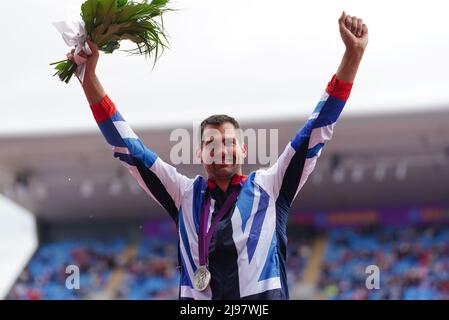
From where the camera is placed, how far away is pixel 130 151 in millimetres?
3705

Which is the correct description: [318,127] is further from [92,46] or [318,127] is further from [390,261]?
[390,261]

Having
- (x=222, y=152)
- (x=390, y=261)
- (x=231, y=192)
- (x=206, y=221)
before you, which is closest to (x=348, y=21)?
(x=222, y=152)

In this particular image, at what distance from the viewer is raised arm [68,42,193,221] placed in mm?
3688

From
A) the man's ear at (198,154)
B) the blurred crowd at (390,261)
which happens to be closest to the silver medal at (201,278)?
the man's ear at (198,154)

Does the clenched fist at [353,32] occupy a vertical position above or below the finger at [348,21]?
below

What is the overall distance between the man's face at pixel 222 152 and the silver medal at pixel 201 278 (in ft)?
1.24

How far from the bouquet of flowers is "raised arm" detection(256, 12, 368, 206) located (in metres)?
0.77

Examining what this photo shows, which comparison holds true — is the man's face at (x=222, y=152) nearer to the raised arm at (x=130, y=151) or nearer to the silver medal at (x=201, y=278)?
the raised arm at (x=130, y=151)

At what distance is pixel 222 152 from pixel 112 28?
2.27 ft

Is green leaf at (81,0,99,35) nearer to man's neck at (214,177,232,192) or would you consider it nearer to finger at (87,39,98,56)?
finger at (87,39,98,56)

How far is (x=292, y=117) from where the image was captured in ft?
57.7

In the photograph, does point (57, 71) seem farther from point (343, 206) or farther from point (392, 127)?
point (343, 206)

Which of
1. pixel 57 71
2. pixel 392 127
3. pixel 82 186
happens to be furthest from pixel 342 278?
pixel 57 71

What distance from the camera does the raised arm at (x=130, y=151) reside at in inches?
145
